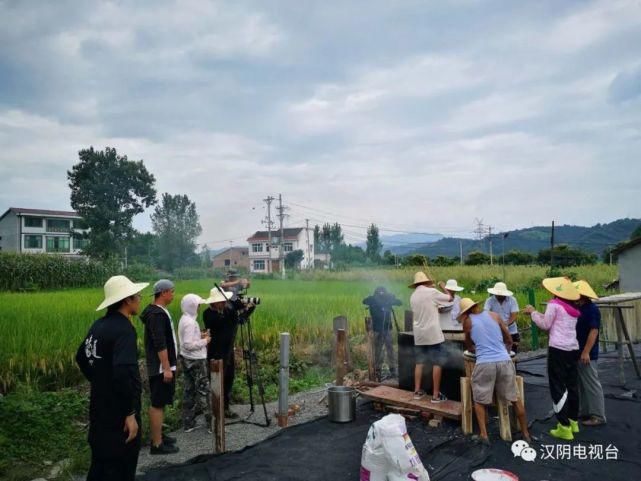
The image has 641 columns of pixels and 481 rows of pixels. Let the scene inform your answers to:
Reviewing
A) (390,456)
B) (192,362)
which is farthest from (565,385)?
(192,362)

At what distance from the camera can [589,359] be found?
5.39 m

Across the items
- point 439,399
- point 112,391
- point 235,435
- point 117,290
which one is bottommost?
point 235,435

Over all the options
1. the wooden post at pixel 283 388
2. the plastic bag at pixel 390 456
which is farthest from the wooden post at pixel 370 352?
the plastic bag at pixel 390 456

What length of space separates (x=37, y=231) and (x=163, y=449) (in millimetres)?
48708

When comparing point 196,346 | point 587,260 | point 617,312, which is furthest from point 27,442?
point 587,260

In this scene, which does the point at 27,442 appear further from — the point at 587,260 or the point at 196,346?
the point at 587,260

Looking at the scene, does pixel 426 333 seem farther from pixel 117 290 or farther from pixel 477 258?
pixel 477 258

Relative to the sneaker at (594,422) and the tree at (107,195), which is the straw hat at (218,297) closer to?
the sneaker at (594,422)

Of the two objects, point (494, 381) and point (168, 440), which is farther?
point (168, 440)

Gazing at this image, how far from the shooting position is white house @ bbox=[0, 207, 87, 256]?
4466cm

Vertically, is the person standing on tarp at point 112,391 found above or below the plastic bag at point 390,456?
above

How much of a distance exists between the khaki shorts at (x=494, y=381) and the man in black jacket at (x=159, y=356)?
10.8 feet

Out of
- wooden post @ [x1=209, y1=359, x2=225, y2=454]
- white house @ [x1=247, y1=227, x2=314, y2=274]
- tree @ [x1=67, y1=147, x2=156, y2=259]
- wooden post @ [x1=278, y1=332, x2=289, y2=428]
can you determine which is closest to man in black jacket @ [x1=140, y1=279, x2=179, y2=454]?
wooden post @ [x1=209, y1=359, x2=225, y2=454]

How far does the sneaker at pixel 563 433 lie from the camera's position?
Result: 16.7 feet
